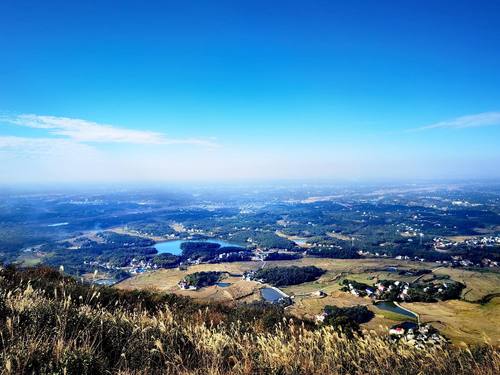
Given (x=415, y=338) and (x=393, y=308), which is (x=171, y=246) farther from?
(x=415, y=338)

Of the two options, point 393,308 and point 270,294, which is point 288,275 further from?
point 393,308

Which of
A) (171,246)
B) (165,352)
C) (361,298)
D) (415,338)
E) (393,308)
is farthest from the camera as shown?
(171,246)

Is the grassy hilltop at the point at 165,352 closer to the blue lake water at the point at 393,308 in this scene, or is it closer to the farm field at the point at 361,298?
the farm field at the point at 361,298

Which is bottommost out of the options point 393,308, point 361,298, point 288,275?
point 288,275

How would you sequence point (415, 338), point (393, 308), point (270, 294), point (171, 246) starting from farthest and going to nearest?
point (171, 246) → point (270, 294) → point (393, 308) → point (415, 338)

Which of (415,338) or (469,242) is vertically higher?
(415,338)

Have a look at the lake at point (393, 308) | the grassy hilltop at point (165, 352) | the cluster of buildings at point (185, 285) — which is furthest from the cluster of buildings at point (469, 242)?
the grassy hilltop at point (165, 352)

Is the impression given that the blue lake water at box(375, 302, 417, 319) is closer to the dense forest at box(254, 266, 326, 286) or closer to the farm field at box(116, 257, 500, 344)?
the farm field at box(116, 257, 500, 344)

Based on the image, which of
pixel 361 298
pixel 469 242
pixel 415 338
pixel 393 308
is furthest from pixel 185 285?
pixel 469 242

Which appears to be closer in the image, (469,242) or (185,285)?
(185,285)
